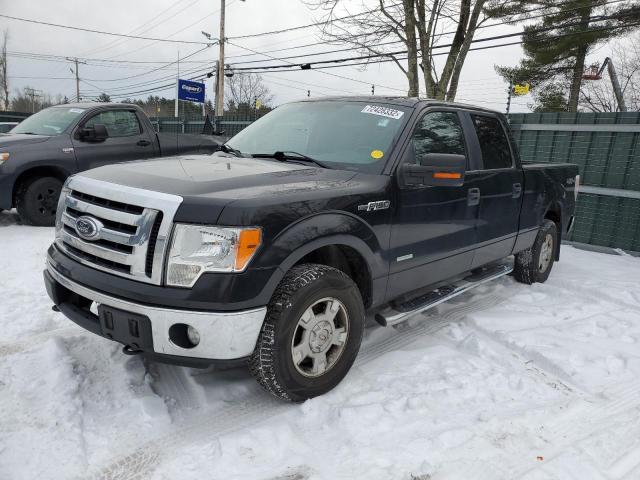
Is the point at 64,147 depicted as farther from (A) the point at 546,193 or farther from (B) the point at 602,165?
(B) the point at 602,165

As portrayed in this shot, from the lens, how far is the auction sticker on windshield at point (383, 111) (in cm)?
351

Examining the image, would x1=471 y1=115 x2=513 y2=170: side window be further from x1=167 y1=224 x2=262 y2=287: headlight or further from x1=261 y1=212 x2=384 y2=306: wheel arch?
x1=167 y1=224 x2=262 y2=287: headlight

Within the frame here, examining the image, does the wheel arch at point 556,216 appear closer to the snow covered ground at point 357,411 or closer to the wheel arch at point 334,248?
the snow covered ground at point 357,411

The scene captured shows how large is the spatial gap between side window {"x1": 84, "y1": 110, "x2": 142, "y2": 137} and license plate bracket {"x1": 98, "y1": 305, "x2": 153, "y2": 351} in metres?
5.99

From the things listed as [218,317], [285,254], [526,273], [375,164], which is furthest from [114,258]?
[526,273]

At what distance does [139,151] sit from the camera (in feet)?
25.6

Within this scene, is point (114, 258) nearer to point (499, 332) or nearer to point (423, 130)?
point (423, 130)

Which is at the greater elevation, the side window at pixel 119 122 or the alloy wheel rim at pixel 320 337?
the side window at pixel 119 122

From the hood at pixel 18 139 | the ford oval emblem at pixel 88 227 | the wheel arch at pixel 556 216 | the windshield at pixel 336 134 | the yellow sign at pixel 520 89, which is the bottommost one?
the wheel arch at pixel 556 216

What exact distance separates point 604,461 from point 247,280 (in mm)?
2014

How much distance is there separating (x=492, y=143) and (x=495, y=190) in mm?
504

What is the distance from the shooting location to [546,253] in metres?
5.60

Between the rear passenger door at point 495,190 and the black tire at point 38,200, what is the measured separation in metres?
5.86

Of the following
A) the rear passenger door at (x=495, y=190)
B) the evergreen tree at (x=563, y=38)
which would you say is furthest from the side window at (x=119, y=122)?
the evergreen tree at (x=563, y=38)
